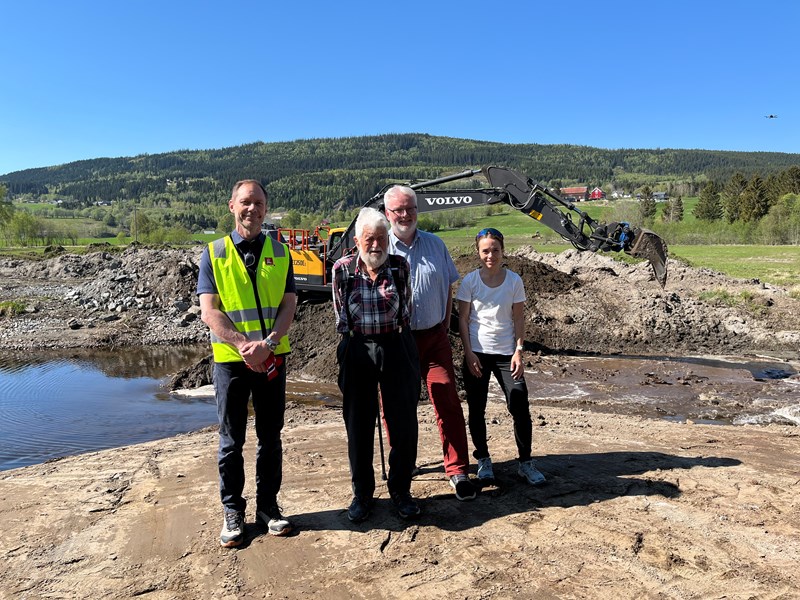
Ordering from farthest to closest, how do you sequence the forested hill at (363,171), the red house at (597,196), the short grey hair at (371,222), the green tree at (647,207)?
the forested hill at (363,171)
the red house at (597,196)
the green tree at (647,207)
the short grey hair at (371,222)

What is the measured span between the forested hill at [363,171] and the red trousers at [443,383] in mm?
127596

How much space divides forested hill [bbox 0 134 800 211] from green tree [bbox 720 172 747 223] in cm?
5479

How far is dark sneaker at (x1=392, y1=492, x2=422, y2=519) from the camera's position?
13.3 feet

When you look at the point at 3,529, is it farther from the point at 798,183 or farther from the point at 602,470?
the point at 798,183

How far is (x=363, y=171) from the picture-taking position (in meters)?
171

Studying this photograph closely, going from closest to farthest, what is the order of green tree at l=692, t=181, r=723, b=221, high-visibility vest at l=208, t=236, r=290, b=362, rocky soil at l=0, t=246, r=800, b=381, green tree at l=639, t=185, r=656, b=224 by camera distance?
high-visibility vest at l=208, t=236, r=290, b=362 → rocky soil at l=0, t=246, r=800, b=381 → green tree at l=639, t=185, r=656, b=224 → green tree at l=692, t=181, r=723, b=221

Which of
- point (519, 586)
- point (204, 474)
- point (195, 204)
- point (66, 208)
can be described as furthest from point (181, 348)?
Answer: point (66, 208)

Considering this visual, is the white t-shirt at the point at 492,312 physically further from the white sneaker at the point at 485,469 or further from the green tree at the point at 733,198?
the green tree at the point at 733,198

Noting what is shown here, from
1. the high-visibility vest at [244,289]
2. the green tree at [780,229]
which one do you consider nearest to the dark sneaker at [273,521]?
the high-visibility vest at [244,289]

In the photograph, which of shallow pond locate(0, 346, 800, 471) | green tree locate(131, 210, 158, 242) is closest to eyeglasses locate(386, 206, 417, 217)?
shallow pond locate(0, 346, 800, 471)

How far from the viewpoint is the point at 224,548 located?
3766 millimetres

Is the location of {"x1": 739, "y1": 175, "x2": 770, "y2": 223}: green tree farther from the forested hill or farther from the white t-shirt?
the white t-shirt

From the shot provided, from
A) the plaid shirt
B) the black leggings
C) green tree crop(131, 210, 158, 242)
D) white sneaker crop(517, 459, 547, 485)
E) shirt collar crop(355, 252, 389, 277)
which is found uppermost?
green tree crop(131, 210, 158, 242)

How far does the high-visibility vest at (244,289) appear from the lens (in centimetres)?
358
